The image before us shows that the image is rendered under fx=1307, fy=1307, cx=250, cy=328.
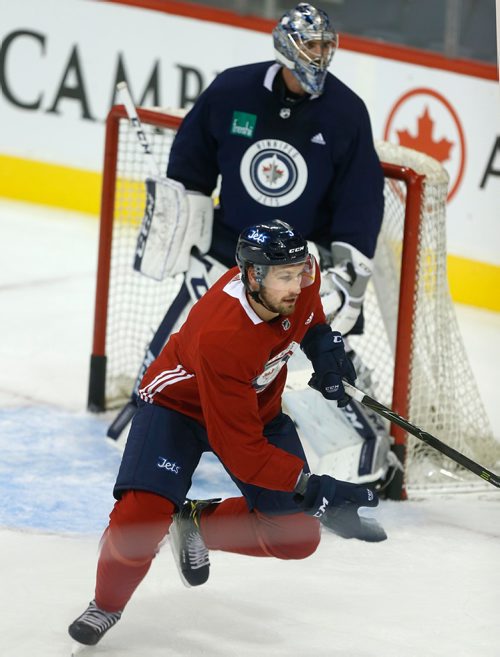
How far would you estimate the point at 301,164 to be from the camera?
3.18 m

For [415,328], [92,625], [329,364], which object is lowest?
[92,625]

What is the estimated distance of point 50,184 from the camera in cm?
600

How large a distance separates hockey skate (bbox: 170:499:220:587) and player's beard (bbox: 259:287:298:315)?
0.51 m

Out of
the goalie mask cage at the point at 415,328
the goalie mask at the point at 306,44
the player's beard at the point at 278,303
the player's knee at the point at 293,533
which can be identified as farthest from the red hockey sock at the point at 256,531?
the goalie mask at the point at 306,44

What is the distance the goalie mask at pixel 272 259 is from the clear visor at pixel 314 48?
797mm

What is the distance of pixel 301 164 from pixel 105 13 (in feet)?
9.07

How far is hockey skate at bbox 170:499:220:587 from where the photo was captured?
255cm

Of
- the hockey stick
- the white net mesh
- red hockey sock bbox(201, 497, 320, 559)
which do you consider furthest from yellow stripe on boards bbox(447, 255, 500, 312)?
red hockey sock bbox(201, 497, 320, 559)

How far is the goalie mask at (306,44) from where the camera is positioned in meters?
3.02

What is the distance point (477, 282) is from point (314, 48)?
6.81 ft

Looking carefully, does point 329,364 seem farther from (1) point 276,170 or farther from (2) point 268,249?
(1) point 276,170

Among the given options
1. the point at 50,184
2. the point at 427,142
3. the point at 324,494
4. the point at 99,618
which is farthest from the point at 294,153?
the point at 50,184

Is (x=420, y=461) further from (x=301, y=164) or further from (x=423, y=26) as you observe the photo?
(x=423, y=26)

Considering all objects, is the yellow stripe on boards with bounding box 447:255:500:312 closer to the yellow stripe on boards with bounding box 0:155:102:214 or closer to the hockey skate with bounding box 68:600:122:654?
the yellow stripe on boards with bounding box 0:155:102:214
